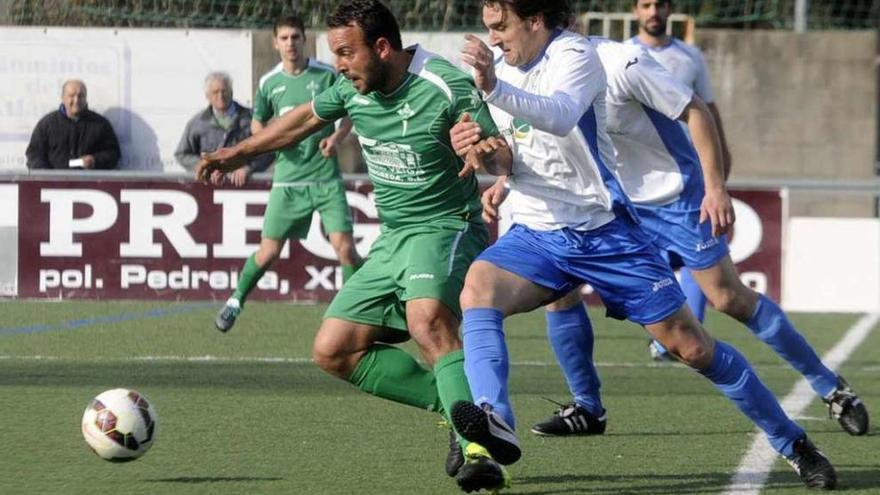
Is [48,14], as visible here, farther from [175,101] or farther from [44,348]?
[44,348]

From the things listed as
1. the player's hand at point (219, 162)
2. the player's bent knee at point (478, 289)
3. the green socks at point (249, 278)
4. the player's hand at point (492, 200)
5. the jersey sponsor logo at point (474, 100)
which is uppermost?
the jersey sponsor logo at point (474, 100)

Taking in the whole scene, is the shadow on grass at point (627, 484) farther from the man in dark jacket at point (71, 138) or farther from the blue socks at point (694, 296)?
the man in dark jacket at point (71, 138)

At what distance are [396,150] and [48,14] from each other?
27.5ft

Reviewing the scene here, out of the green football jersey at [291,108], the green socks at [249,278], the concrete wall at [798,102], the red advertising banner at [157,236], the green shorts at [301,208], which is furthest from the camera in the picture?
the concrete wall at [798,102]

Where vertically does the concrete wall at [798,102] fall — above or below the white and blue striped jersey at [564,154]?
below

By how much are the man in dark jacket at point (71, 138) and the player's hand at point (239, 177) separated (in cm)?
128

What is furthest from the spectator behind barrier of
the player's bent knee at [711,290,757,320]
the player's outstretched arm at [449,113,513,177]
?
the player's outstretched arm at [449,113,513,177]

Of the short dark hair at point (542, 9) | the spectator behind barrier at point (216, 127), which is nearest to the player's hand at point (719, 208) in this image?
the short dark hair at point (542, 9)

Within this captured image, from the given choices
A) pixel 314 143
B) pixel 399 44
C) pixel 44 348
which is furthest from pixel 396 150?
pixel 314 143

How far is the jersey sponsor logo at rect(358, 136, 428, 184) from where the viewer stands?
6.15 m

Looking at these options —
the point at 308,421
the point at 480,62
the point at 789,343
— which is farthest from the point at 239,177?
the point at 480,62

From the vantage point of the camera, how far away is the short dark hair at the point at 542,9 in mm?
5855

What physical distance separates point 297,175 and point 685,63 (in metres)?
3.09

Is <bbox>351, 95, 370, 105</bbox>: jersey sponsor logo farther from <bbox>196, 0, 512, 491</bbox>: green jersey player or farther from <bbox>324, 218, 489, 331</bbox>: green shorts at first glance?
<bbox>324, 218, 489, 331</bbox>: green shorts
